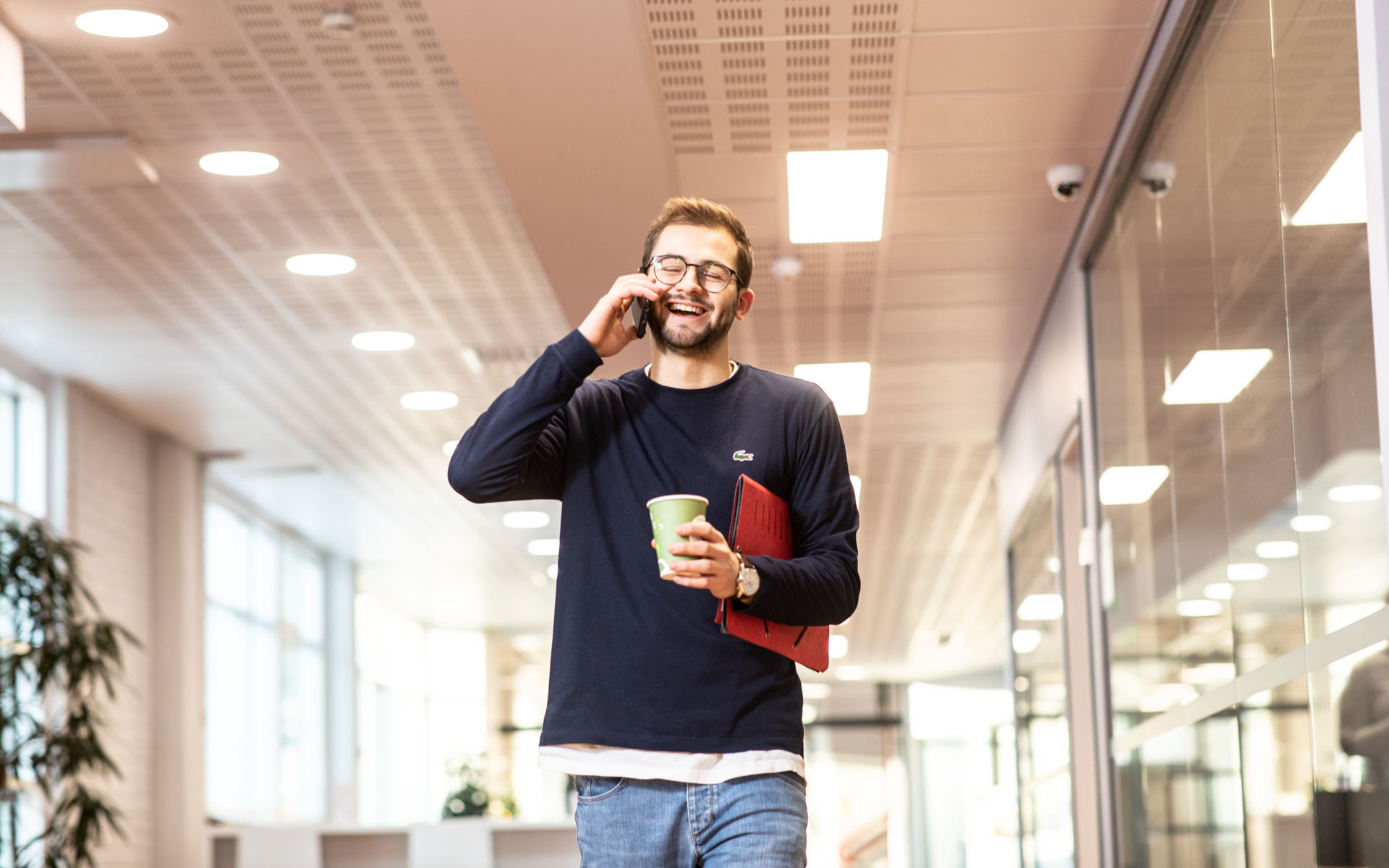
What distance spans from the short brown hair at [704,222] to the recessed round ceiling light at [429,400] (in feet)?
20.1

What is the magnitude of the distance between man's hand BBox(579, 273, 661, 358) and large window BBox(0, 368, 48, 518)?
637 centimetres

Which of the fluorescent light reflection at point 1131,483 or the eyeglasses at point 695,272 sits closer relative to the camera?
the eyeglasses at point 695,272

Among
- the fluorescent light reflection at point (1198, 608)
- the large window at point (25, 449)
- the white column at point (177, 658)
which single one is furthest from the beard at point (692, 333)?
the white column at point (177, 658)

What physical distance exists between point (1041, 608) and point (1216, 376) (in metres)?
4.06

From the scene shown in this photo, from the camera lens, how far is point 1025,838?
841 centimetres

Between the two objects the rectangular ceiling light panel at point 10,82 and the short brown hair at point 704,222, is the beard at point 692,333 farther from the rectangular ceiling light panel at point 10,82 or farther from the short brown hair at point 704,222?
the rectangular ceiling light panel at point 10,82

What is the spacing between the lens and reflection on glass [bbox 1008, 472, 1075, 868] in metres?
6.68

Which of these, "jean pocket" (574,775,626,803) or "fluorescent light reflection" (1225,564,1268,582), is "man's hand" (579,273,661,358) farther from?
"fluorescent light reflection" (1225,564,1268,582)

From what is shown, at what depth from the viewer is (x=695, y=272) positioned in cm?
187

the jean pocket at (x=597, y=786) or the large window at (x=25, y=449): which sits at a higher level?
the large window at (x=25, y=449)

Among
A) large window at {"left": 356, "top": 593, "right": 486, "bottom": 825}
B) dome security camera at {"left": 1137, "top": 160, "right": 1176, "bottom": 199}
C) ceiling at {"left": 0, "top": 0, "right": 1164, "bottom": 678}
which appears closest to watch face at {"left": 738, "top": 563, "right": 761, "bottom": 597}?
ceiling at {"left": 0, "top": 0, "right": 1164, "bottom": 678}

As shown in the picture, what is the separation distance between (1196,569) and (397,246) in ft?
11.0

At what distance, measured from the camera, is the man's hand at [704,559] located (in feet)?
5.34

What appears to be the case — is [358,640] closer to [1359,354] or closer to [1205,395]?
[1205,395]
